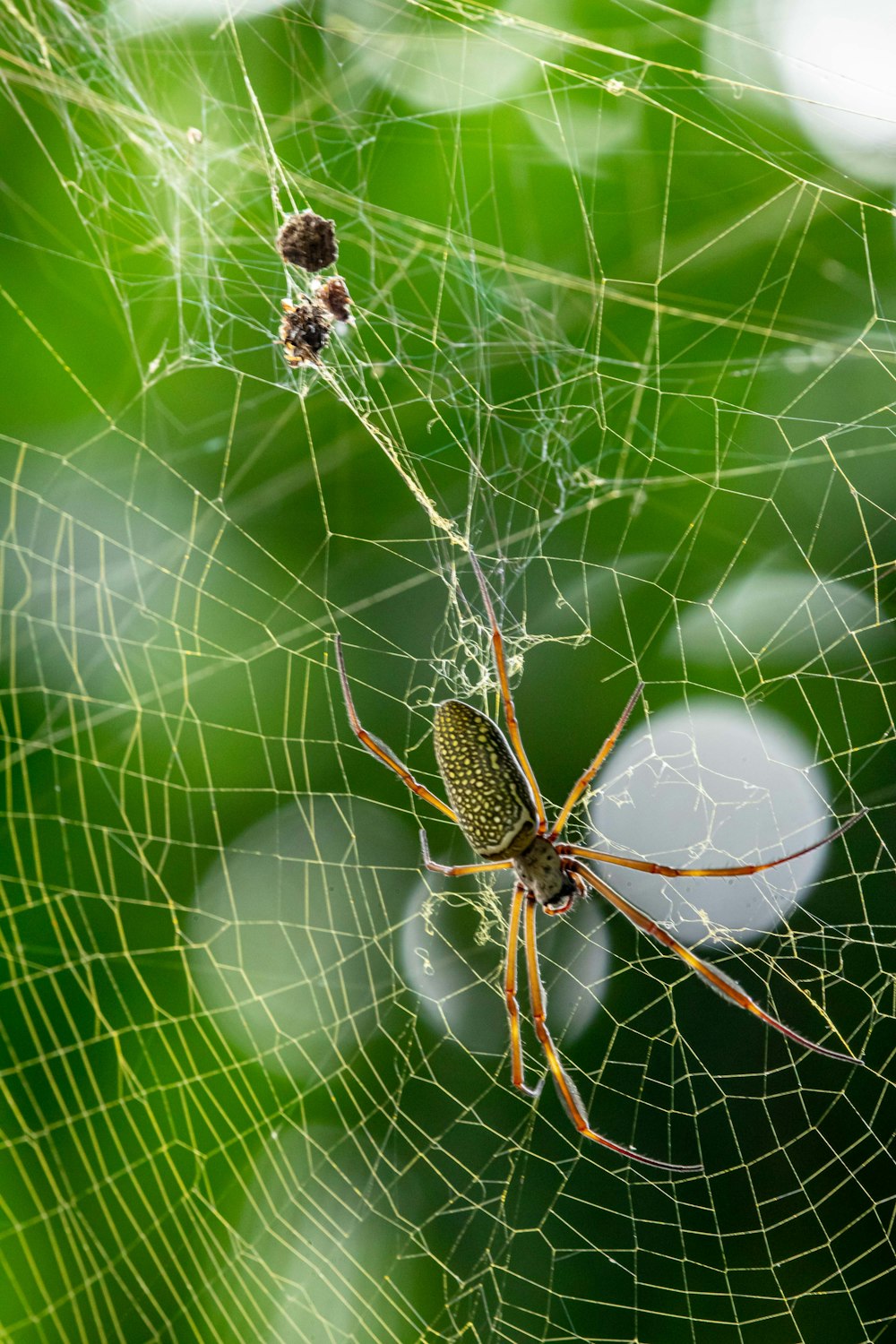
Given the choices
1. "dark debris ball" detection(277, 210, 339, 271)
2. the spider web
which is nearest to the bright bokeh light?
the spider web

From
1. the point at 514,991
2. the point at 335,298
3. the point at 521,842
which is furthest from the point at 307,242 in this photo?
the point at 514,991

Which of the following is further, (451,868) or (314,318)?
(451,868)

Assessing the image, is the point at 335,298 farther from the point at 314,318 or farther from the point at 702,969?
the point at 702,969

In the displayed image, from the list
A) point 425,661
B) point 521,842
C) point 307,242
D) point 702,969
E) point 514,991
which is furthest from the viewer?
point 425,661

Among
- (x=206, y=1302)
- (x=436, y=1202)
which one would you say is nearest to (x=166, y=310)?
(x=436, y=1202)

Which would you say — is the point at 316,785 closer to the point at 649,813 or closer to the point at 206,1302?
the point at 649,813

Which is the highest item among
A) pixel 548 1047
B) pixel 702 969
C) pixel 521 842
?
pixel 521 842

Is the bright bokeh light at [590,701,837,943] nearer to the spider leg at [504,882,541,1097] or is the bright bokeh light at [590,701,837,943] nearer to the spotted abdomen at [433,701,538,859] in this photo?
the spider leg at [504,882,541,1097]
